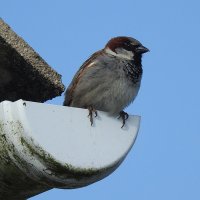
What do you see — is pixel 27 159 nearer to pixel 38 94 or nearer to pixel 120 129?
pixel 120 129

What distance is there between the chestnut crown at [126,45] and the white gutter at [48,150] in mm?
1403

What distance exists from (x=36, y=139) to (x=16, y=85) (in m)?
0.67

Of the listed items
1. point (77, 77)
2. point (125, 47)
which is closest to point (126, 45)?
point (125, 47)

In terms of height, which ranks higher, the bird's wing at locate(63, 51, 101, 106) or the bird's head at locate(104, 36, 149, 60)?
the bird's head at locate(104, 36, 149, 60)

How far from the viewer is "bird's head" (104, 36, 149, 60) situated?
3.11m

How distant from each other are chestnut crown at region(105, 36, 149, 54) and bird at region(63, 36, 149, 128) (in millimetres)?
98

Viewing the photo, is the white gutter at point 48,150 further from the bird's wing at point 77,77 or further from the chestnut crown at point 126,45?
the chestnut crown at point 126,45

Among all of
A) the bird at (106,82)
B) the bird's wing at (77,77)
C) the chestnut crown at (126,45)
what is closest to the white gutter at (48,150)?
the bird at (106,82)

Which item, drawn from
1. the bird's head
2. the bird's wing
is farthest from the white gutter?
the bird's head

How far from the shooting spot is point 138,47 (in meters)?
3.26

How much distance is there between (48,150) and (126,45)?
178 centimetres

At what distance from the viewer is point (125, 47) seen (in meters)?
3.25

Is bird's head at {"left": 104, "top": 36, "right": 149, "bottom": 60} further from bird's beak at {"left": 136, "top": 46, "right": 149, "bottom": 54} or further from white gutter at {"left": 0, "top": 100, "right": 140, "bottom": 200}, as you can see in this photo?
white gutter at {"left": 0, "top": 100, "right": 140, "bottom": 200}

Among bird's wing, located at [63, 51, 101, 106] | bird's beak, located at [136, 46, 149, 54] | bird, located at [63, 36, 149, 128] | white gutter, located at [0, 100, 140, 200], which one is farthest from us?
bird's beak, located at [136, 46, 149, 54]
